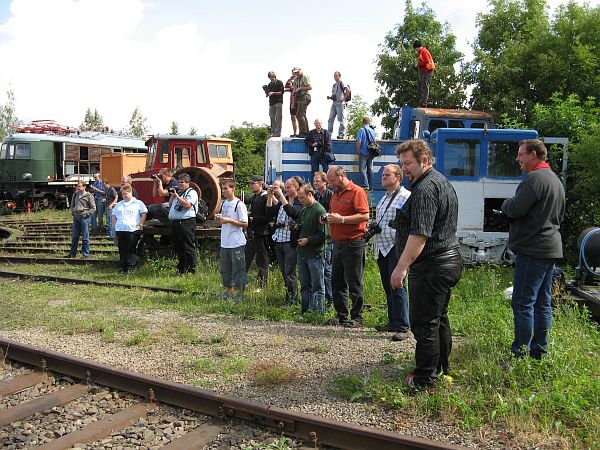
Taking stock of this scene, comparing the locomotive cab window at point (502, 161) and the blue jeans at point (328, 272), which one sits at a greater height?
the locomotive cab window at point (502, 161)

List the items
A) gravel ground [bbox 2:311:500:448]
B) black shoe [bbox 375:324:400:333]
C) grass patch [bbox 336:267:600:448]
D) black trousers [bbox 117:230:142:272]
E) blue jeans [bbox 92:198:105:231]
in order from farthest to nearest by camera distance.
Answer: blue jeans [bbox 92:198:105:231]
black trousers [bbox 117:230:142:272]
black shoe [bbox 375:324:400:333]
gravel ground [bbox 2:311:500:448]
grass patch [bbox 336:267:600:448]

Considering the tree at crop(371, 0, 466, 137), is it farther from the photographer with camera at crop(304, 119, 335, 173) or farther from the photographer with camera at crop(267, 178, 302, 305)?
the photographer with camera at crop(267, 178, 302, 305)

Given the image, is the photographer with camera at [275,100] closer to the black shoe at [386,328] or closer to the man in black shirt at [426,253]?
the black shoe at [386,328]

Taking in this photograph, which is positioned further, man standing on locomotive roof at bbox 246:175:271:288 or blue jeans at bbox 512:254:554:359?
man standing on locomotive roof at bbox 246:175:271:288

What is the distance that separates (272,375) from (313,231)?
2711 millimetres

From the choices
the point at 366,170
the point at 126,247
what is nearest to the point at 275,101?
the point at 366,170

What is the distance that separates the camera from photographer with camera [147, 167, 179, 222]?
37.3 ft

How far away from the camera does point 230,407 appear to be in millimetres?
4438

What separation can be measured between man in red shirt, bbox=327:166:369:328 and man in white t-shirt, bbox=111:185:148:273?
555 cm

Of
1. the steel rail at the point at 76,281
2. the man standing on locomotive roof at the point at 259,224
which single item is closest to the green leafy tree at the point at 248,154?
the steel rail at the point at 76,281

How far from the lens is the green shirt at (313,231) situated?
7488 millimetres

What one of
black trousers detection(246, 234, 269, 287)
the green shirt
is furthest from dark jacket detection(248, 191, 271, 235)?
the green shirt

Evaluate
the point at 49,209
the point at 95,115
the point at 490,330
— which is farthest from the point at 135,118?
the point at 490,330

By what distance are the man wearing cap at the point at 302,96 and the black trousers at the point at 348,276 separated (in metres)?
6.70
